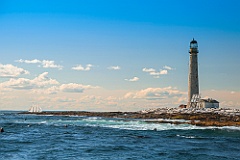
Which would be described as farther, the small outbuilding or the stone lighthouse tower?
the small outbuilding

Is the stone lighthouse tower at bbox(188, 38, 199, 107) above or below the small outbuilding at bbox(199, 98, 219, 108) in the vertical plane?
above

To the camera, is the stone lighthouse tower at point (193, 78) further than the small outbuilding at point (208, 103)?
No

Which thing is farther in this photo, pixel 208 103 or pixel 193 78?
pixel 208 103

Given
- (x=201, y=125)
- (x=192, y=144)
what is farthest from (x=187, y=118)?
(x=192, y=144)

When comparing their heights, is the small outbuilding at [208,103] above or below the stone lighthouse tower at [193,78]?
below

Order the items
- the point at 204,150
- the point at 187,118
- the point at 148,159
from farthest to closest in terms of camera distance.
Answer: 1. the point at 187,118
2. the point at 204,150
3. the point at 148,159

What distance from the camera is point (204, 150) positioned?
3681 centimetres

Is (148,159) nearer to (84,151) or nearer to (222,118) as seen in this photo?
(84,151)

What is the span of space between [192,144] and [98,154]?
41.5ft

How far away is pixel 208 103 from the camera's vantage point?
105m

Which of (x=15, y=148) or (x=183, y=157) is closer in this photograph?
(x=183, y=157)

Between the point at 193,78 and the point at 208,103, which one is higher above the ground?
the point at 193,78

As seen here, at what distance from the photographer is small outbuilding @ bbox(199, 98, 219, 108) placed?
10356 cm

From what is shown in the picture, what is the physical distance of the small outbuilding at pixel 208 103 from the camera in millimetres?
103562
